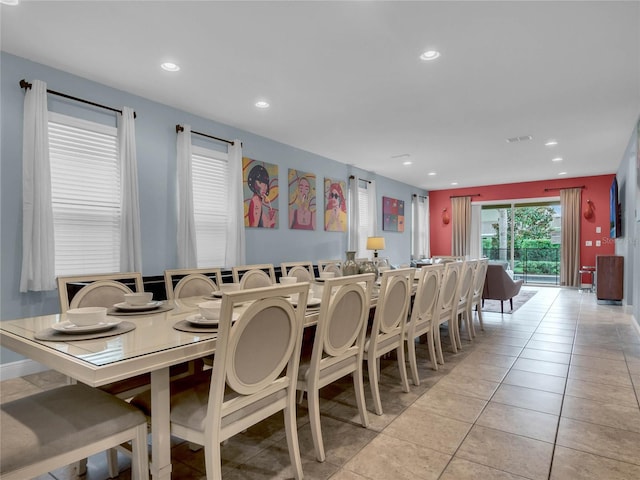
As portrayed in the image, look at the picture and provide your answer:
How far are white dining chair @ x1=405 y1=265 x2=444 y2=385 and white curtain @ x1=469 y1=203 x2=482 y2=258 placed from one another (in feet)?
25.2

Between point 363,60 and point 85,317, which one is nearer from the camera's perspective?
point 85,317

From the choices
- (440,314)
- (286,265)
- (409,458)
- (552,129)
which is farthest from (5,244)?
(552,129)

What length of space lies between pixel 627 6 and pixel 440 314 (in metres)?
2.47

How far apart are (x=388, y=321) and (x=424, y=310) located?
63cm

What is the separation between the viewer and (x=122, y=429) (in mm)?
1326

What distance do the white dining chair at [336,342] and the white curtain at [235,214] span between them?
109 inches

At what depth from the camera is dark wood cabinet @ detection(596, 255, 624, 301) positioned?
6281mm

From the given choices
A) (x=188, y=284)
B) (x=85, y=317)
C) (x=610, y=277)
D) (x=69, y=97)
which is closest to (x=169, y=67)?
(x=69, y=97)

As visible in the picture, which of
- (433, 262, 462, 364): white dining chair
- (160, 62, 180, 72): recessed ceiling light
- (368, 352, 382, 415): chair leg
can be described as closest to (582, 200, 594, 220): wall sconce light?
(433, 262, 462, 364): white dining chair

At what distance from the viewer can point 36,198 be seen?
9.98 feet

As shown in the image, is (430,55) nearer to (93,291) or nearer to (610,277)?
(93,291)

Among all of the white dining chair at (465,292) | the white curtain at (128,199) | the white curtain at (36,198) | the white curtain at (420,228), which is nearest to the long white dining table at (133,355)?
the white curtain at (36,198)

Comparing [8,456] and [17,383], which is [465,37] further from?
[17,383]

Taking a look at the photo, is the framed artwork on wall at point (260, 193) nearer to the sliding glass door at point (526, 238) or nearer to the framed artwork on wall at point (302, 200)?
the framed artwork on wall at point (302, 200)
